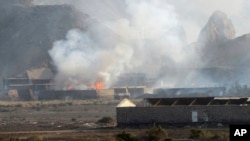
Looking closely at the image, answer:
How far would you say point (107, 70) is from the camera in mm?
170000

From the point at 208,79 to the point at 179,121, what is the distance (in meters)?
129

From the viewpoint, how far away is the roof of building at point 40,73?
17660 centimetres

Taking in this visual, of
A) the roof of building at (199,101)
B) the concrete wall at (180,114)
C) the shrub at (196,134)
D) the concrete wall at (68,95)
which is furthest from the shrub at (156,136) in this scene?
the concrete wall at (68,95)

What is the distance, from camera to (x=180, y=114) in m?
59.6

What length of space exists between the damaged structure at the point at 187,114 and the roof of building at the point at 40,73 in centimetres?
11802

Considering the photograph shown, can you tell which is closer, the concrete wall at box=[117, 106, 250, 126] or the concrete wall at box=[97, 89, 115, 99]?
the concrete wall at box=[117, 106, 250, 126]

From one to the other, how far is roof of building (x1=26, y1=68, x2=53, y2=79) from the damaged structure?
118 metres

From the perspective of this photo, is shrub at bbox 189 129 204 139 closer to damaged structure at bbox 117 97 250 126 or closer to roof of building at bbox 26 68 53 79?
damaged structure at bbox 117 97 250 126

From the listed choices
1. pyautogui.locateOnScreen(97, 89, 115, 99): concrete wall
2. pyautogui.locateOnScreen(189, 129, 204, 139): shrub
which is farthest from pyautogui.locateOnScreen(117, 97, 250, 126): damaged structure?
pyautogui.locateOnScreen(97, 89, 115, 99): concrete wall

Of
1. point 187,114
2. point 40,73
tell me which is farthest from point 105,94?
point 187,114

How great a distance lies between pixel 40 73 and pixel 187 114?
5031 inches

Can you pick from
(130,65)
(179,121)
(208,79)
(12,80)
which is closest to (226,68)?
(208,79)

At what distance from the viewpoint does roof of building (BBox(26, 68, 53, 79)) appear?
17660 centimetres

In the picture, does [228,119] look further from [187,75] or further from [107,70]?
[187,75]
